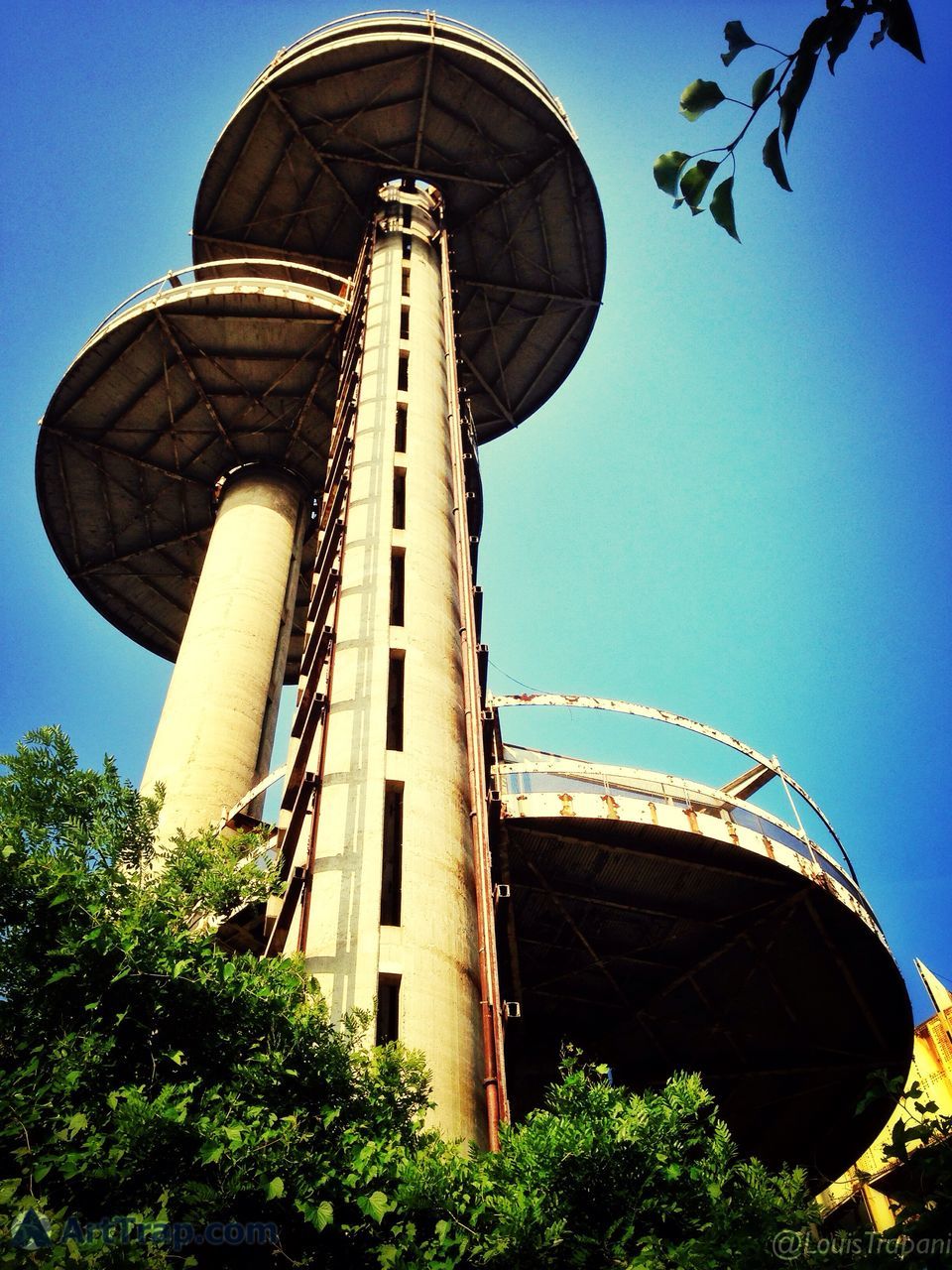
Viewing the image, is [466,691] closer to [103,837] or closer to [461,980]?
[461,980]

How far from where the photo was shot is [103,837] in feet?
29.1

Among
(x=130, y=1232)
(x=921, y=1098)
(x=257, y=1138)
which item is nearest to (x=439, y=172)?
(x=257, y=1138)

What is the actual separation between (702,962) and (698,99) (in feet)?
65.9

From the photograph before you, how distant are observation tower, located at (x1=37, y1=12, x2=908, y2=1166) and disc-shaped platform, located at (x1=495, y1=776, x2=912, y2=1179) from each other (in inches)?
3.2

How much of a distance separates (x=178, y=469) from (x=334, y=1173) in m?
27.8

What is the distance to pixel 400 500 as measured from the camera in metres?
21.0

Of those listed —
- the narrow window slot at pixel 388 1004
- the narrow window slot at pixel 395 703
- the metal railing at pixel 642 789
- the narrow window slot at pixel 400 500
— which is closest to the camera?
the narrow window slot at pixel 388 1004

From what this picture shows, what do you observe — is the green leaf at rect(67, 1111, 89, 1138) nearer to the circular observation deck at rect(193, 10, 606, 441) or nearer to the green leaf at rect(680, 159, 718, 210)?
the green leaf at rect(680, 159, 718, 210)

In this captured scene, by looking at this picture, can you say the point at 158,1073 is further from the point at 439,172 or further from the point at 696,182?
the point at 439,172

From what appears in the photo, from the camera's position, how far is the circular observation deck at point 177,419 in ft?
94.3

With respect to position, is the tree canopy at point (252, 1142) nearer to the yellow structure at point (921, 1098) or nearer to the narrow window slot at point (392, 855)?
the narrow window slot at point (392, 855)

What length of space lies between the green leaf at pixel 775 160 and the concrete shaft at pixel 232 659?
17776 mm

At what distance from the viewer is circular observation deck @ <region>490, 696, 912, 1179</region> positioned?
720 inches

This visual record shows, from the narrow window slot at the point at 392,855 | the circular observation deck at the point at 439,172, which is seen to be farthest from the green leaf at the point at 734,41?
the circular observation deck at the point at 439,172
